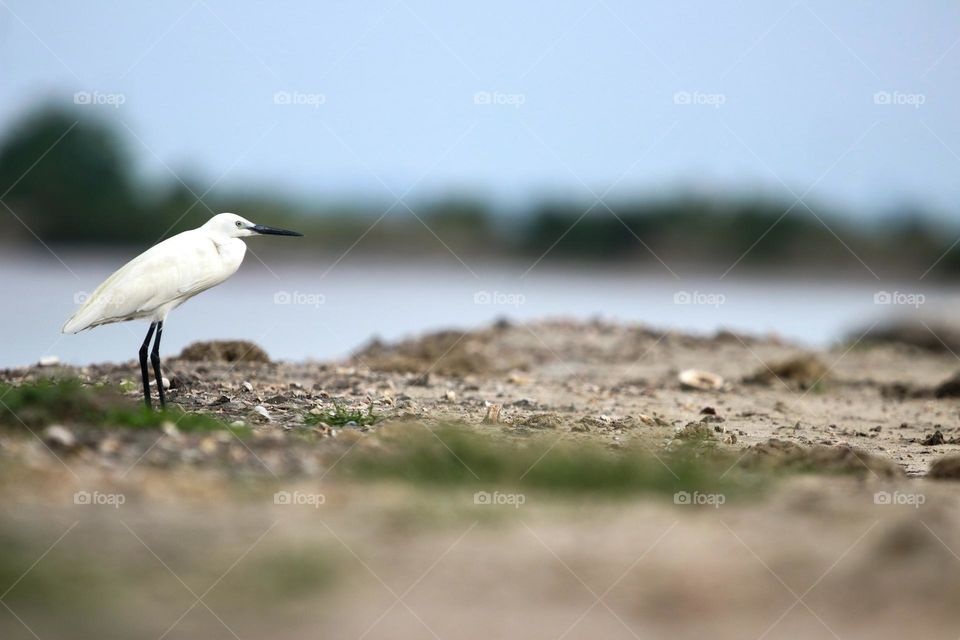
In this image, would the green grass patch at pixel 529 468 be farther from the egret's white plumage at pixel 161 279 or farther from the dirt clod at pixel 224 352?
the dirt clod at pixel 224 352

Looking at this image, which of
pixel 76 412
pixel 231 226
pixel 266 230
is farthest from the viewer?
pixel 266 230

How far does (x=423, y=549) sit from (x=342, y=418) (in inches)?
139

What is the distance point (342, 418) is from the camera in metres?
9.48

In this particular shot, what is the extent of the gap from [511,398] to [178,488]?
5298 mm

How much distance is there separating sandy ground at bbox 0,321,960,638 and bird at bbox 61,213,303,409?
0.88 meters

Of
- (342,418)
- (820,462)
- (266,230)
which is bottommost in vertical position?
(342,418)

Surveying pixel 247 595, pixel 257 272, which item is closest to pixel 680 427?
pixel 247 595

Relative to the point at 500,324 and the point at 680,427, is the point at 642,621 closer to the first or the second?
the point at 680,427

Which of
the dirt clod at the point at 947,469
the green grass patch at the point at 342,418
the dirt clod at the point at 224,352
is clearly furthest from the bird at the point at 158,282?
the dirt clod at the point at 947,469

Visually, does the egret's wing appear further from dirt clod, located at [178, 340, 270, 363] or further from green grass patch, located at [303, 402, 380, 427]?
dirt clod, located at [178, 340, 270, 363]

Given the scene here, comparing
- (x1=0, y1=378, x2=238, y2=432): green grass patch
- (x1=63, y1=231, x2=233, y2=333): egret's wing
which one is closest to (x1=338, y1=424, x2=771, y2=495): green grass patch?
(x1=0, y1=378, x2=238, y2=432): green grass patch

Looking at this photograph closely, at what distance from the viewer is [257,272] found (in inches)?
1161

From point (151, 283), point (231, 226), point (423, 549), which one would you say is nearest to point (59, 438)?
point (151, 283)

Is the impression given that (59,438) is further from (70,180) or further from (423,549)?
(70,180)
